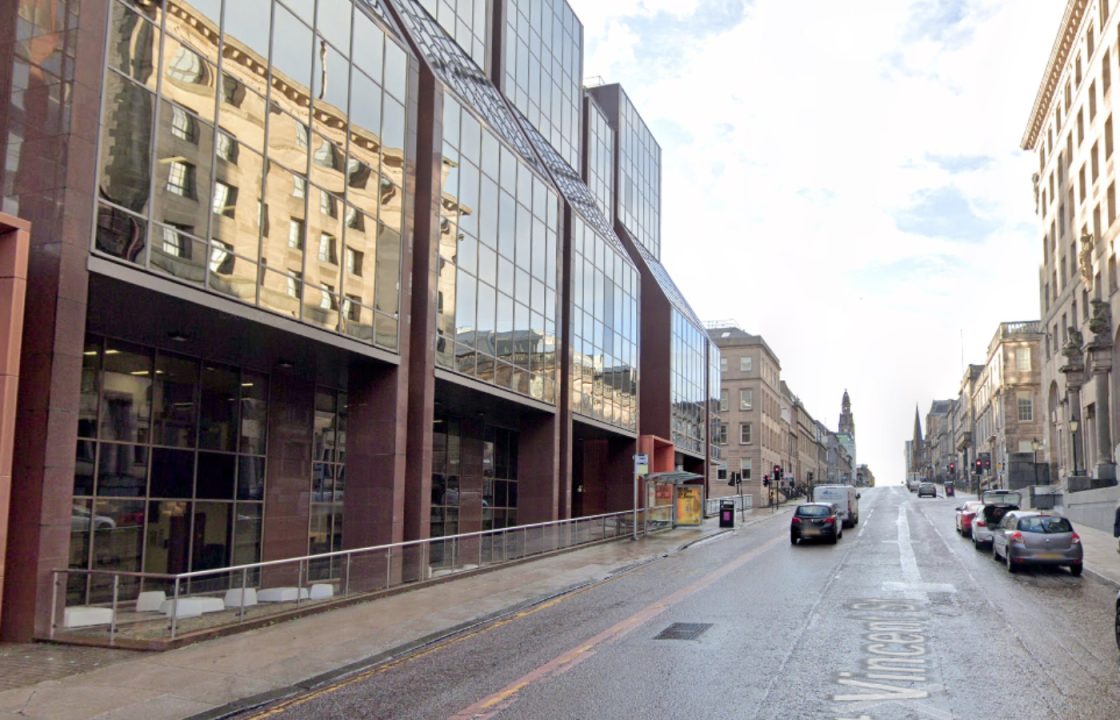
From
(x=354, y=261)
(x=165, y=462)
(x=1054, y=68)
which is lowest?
(x=165, y=462)

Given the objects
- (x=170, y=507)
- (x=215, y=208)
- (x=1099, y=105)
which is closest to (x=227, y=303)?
(x=215, y=208)

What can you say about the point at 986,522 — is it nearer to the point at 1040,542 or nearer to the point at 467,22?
the point at 1040,542

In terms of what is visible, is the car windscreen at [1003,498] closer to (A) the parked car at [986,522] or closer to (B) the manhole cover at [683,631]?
(A) the parked car at [986,522]

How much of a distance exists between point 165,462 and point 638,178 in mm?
38396

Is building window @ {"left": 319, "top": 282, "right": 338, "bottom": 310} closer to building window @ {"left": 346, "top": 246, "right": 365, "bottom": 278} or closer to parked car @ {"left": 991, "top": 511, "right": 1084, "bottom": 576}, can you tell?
building window @ {"left": 346, "top": 246, "right": 365, "bottom": 278}

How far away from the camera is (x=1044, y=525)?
22.2 meters

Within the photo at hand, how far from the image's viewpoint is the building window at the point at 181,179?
1527 centimetres

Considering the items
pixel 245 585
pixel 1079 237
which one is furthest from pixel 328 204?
pixel 1079 237

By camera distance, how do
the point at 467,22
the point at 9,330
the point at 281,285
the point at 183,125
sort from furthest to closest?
the point at 467,22 < the point at 281,285 < the point at 183,125 < the point at 9,330

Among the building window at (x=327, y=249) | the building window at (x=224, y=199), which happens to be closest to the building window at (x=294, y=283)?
the building window at (x=327, y=249)

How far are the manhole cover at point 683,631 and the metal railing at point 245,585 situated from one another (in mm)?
6084

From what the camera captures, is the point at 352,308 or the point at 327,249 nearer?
the point at 327,249

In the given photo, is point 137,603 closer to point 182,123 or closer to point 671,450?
point 182,123

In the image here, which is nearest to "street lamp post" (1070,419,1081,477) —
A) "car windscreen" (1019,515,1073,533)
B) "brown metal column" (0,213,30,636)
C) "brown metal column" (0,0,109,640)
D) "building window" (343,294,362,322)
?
"car windscreen" (1019,515,1073,533)
